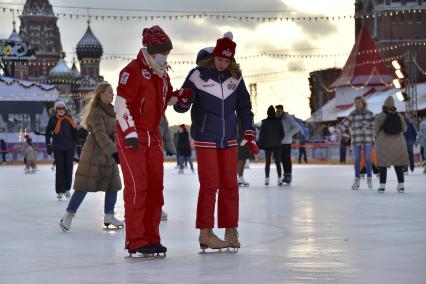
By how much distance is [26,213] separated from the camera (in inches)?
545

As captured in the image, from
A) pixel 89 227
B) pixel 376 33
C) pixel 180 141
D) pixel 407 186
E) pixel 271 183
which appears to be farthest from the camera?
pixel 376 33

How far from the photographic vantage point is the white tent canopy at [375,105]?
2687 inches

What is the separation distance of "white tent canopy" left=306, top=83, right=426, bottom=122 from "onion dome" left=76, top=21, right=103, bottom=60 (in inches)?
2118

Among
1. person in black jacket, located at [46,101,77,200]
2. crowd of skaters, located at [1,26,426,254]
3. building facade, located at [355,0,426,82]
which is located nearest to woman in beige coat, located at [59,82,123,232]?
crowd of skaters, located at [1,26,426,254]

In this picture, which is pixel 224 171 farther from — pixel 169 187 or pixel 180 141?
pixel 180 141

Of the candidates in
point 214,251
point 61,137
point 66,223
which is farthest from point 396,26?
point 214,251

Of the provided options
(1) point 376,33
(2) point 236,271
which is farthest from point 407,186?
(1) point 376,33

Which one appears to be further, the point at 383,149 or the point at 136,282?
the point at 383,149

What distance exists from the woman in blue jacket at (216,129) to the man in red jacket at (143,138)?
0.43m

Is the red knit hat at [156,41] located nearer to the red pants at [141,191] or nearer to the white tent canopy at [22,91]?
the red pants at [141,191]

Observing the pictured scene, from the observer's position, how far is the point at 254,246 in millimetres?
9086

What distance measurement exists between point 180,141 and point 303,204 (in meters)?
17.6

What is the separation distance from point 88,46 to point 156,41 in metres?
129

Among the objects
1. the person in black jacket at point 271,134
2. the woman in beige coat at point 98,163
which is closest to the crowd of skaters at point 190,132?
the woman in beige coat at point 98,163
